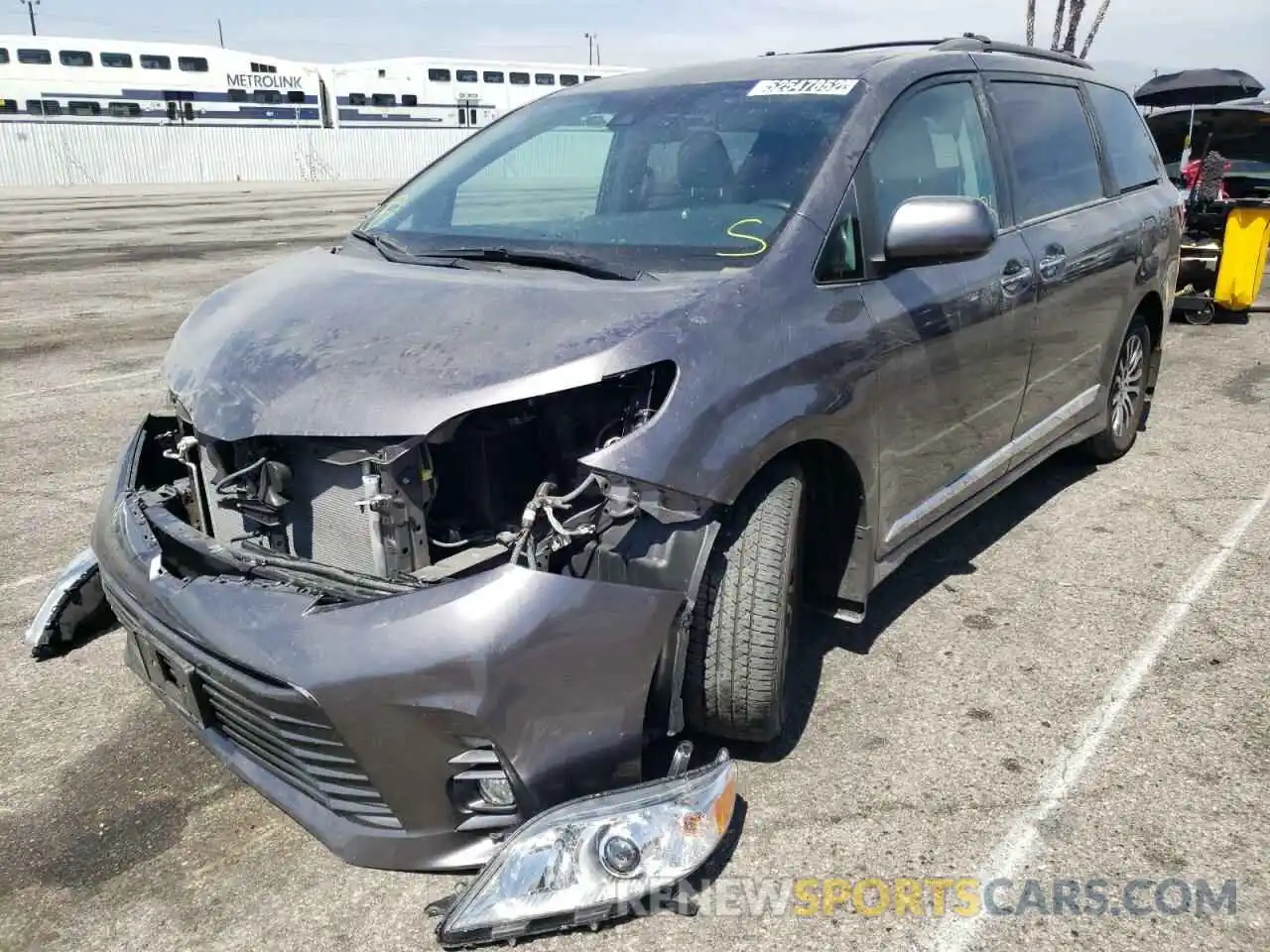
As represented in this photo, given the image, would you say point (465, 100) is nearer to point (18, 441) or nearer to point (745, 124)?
point (18, 441)

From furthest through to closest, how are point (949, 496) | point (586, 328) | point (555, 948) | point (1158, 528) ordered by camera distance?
point (1158, 528)
point (949, 496)
point (586, 328)
point (555, 948)

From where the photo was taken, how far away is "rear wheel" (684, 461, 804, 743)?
2.53 m

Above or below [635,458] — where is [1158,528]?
below

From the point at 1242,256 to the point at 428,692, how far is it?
30.1 feet

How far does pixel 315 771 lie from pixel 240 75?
4794 centimetres

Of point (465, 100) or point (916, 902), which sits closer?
point (916, 902)

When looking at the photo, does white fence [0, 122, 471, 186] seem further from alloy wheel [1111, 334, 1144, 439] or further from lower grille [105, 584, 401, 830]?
lower grille [105, 584, 401, 830]

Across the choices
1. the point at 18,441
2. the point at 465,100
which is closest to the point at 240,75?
the point at 465,100

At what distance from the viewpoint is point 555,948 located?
2246 mm

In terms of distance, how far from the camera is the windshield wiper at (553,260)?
281cm

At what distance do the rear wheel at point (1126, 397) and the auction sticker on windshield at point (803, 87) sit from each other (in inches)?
95.1

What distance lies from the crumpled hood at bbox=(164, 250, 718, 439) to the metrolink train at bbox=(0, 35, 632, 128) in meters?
39.0

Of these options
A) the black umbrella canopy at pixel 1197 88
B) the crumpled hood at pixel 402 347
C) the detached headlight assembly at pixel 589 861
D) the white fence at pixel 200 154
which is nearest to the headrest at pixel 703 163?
the crumpled hood at pixel 402 347

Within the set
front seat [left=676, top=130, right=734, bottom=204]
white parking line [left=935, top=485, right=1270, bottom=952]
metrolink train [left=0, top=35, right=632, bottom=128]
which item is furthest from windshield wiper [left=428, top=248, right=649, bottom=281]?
metrolink train [left=0, top=35, right=632, bottom=128]
